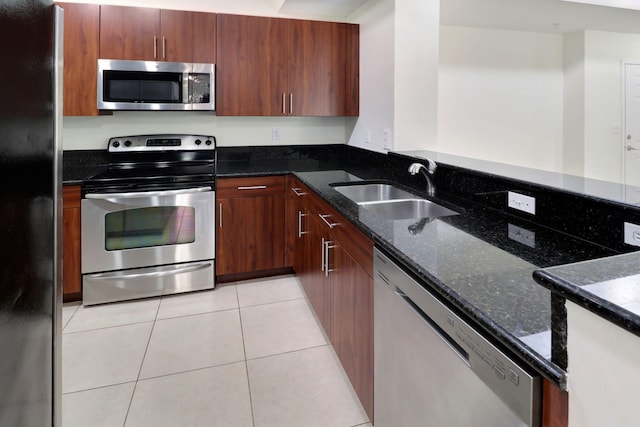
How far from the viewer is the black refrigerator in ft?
2.29

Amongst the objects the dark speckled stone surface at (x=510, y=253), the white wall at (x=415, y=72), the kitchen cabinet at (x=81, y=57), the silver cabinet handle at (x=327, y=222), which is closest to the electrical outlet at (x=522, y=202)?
the dark speckled stone surface at (x=510, y=253)

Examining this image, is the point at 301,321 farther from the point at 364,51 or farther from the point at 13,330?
the point at 364,51

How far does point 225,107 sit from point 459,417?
2.80 meters

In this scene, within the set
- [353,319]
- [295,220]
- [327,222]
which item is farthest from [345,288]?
[295,220]

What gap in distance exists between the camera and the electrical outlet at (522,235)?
52.7 inches

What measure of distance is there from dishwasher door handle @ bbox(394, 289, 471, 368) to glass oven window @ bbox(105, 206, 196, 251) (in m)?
2.03

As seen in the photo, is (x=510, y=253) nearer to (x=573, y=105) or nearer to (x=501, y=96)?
(x=501, y=96)

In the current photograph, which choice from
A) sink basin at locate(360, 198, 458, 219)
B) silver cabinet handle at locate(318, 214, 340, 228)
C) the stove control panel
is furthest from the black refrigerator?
the stove control panel

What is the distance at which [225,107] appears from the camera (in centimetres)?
317

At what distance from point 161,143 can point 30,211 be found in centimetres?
268

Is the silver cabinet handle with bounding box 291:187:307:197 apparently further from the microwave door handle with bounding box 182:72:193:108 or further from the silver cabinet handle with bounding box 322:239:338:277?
the microwave door handle with bounding box 182:72:193:108

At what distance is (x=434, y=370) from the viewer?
104cm

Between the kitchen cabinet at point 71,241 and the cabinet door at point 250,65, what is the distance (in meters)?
1.19

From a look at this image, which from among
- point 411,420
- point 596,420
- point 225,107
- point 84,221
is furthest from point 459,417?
point 225,107
